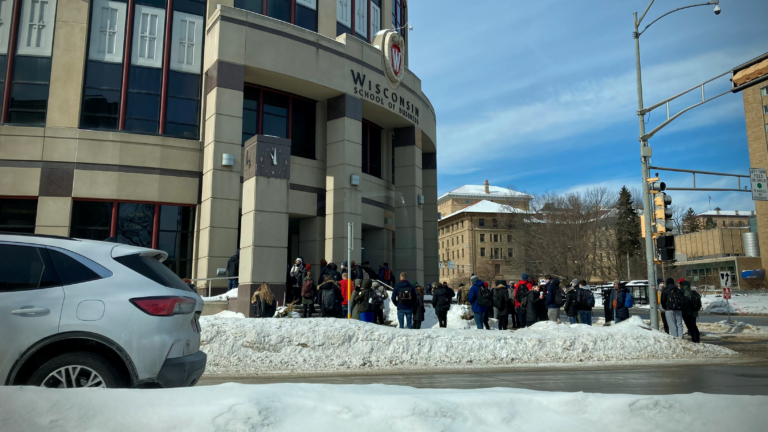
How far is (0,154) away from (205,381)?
16.2 m

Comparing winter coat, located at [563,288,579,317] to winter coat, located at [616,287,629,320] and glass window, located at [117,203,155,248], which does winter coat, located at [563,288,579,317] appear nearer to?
winter coat, located at [616,287,629,320]

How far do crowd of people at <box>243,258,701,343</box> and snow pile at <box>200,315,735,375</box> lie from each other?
2139 mm

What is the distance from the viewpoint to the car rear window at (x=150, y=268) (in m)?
5.21

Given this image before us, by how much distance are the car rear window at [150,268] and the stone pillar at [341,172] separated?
1848 centimetres

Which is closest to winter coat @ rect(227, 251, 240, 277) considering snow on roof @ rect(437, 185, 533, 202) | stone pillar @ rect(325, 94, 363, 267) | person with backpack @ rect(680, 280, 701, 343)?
stone pillar @ rect(325, 94, 363, 267)

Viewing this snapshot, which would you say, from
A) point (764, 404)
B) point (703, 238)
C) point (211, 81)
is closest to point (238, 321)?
point (764, 404)

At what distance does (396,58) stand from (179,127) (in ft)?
34.8

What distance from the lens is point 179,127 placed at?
22422 millimetres

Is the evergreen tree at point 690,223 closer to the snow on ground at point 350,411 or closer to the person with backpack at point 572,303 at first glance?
the person with backpack at point 572,303

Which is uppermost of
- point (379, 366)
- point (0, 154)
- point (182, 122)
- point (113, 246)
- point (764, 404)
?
point (182, 122)

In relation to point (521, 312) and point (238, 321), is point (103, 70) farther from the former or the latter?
point (521, 312)

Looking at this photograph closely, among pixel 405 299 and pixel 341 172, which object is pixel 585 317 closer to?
pixel 405 299

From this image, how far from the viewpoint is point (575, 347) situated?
1313 centimetres

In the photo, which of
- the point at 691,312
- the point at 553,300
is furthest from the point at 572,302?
the point at 691,312
